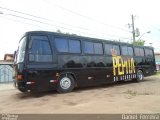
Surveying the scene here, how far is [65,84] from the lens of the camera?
13000 mm

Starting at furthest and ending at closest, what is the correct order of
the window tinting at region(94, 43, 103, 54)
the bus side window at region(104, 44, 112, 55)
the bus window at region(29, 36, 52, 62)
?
the bus side window at region(104, 44, 112, 55), the window tinting at region(94, 43, 103, 54), the bus window at region(29, 36, 52, 62)

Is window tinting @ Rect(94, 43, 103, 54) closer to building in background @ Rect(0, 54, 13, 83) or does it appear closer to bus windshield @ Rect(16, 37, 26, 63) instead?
bus windshield @ Rect(16, 37, 26, 63)

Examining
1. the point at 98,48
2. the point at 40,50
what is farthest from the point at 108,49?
the point at 40,50

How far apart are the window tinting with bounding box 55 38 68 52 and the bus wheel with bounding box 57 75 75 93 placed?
A: 1.36 meters

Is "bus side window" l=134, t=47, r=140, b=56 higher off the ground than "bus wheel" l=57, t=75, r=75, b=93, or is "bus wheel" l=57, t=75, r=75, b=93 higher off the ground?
"bus side window" l=134, t=47, r=140, b=56


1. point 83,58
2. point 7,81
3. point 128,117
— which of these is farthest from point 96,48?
point 7,81

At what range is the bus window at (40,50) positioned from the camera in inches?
463

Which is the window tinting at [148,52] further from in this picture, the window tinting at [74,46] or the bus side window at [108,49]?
the window tinting at [74,46]

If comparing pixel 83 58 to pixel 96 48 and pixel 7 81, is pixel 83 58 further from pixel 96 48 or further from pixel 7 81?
pixel 7 81

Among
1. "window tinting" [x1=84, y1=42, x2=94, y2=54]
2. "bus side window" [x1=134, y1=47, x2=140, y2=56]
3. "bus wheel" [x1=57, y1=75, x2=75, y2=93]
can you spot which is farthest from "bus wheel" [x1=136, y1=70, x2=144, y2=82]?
"bus wheel" [x1=57, y1=75, x2=75, y2=93]

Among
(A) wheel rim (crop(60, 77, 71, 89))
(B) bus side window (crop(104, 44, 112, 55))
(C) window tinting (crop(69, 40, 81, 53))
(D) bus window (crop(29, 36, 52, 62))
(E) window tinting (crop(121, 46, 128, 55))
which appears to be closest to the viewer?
(D) bus window (crop(29, 36, 52, 62))

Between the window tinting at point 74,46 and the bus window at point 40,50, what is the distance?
1.63 metres

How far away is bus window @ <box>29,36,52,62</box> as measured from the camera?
38.6 feet

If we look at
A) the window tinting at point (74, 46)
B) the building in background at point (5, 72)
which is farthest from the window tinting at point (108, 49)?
the building in background at point (5, 72)
